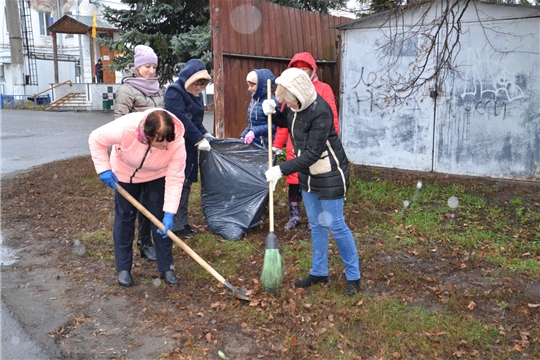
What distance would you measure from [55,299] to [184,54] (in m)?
8.00

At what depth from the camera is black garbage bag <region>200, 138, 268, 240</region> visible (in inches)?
198

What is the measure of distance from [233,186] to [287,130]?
0.80m

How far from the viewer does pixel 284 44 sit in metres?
8.49

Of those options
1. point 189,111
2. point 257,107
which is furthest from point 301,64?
point 189,111

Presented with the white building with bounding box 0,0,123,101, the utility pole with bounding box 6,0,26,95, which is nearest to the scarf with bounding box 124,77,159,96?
the white building with bounding box 0,0,123,101

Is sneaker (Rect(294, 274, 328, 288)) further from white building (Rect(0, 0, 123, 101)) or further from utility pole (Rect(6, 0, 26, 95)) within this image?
utility pole (Rect(6, 0, 26, 95))

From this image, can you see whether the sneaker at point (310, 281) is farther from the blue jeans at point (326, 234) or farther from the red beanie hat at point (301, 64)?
the red beanie hat at point (301, 64)

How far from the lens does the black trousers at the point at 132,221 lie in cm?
390

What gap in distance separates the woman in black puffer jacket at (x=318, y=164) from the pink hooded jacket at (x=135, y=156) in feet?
2.36

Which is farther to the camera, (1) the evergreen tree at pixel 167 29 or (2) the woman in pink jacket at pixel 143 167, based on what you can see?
(1) the evergreen tree at pixel 167 29

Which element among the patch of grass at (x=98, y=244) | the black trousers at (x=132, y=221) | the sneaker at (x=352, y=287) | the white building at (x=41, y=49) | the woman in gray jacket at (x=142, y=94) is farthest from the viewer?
the white building at (x=41, y=49)

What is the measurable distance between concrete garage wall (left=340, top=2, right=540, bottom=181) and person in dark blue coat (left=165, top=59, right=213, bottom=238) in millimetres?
3192

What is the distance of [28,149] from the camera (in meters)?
10.8

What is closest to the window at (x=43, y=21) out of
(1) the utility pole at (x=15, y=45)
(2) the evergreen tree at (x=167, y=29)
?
(1) the utility pole at (x=15, y=45)
